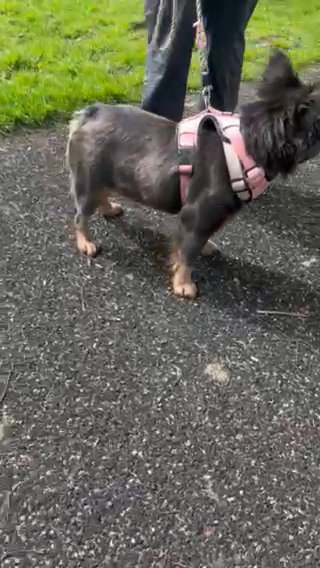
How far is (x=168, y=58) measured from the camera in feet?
12.0

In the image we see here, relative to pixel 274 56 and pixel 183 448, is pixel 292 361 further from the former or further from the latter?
pixel 274 56

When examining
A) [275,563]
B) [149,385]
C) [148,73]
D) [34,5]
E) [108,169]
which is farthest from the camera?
[34,5]

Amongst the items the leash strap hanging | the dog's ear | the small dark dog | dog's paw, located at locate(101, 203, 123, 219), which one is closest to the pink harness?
the small dark dog

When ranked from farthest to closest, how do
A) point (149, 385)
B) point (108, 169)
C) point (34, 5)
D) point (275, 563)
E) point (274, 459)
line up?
point (34, 5)
point (108, 169)
point (149, 385)
point (274, 459)
point (275, 563)

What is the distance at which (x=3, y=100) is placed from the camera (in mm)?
4934

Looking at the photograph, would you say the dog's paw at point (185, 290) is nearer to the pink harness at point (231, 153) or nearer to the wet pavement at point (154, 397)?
the wet pavement at point (154, 397)

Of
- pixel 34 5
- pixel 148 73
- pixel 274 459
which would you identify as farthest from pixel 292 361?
pixel 34 5

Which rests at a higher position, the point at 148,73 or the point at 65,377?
the point at 148,73

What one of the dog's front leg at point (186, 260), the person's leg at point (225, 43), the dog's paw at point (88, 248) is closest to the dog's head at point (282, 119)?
the dog's front leg at point (186, 260)

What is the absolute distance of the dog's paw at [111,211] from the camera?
3.80m

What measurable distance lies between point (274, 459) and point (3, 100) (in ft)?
11.0

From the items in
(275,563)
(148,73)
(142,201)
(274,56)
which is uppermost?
(274,56)

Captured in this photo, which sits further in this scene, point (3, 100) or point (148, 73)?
point (3, 100)

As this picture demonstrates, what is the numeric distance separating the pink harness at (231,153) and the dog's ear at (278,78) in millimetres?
175
